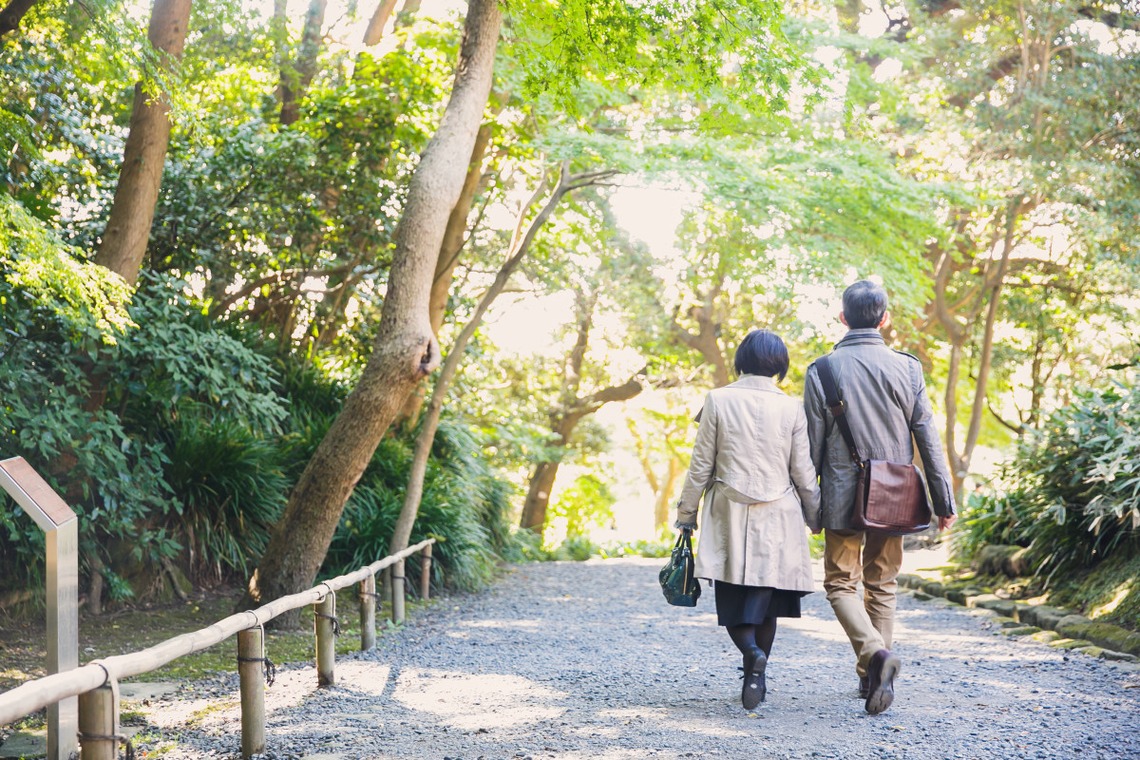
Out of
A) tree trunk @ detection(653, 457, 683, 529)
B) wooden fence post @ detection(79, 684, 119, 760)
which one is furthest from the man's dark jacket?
tree trunk @ detection(653, 457, 683, 529)

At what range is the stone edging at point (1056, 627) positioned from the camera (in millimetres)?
6027

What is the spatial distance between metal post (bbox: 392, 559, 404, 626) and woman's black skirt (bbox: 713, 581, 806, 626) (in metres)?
3.83

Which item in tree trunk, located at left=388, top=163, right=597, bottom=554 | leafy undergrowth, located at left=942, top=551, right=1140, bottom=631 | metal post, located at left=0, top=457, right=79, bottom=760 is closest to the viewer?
metal post, located at left=0, top=457, right=79, bottom=760

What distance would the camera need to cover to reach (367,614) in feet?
21.2

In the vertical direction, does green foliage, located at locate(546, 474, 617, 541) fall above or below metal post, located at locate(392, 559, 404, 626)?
above

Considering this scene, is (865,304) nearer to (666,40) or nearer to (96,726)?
(666,40)

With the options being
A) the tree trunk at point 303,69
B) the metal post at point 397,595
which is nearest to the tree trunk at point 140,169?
the metal post at point 397,595

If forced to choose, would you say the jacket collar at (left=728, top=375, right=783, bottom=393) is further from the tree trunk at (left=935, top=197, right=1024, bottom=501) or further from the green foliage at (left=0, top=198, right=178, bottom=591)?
the tree trunk at (left=935, top=197, right=1024, bottom=501)

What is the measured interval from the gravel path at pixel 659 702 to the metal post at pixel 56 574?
543 millimetres

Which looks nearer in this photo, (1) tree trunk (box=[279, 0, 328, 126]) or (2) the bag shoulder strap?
(2) the bag shoulder strap

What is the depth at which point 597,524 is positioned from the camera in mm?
27734

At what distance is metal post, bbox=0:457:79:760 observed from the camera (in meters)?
3.51

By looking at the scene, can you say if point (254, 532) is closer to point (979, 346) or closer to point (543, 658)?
point (543, 658)

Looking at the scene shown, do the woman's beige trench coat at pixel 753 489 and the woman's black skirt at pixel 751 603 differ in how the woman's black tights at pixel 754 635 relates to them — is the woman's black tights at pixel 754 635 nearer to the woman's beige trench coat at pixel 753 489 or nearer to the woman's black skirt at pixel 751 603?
the woman's black skirt at pixel 751 603
